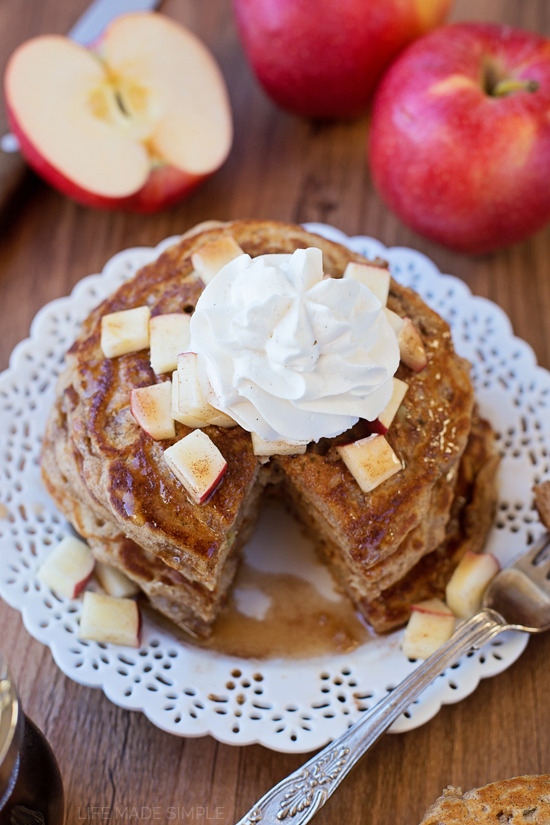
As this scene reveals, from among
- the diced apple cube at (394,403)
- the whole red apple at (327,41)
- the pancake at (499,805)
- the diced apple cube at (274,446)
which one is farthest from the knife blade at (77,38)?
the pancake at (499,805)

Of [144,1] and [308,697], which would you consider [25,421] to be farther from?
[144,1]

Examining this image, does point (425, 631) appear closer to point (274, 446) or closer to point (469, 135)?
point (274, 446)

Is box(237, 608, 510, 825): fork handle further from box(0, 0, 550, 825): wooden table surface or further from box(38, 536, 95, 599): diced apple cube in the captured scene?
box(38, 536, 95, 599): diced apple cube

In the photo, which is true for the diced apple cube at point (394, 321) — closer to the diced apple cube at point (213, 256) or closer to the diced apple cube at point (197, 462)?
the diced apple cube at point (213, 256)

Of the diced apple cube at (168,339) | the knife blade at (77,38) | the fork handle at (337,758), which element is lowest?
the fork handle at (337,758)

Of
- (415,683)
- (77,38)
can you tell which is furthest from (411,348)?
(77,38)

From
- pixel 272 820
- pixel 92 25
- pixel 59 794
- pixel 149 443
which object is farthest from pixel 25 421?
pixel 92 25

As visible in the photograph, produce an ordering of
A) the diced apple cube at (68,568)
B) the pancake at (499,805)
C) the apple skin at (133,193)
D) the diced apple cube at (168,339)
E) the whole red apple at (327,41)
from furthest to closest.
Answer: the whole red apple at (327,41) → the apple skin at (133,193) → the diced apple cube at (68,568) → the diced apple cube at (168,339) → the pancake at (499,805)
